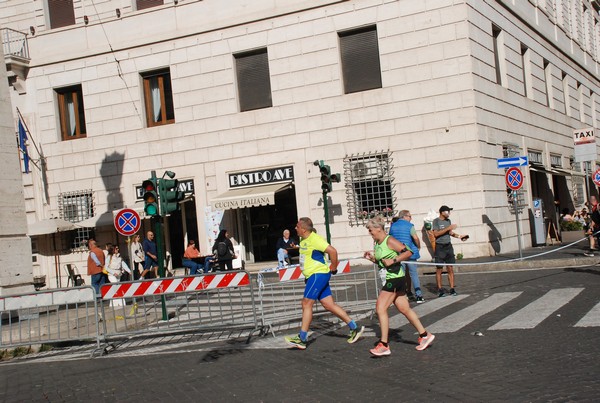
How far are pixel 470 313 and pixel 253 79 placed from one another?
13.5 m

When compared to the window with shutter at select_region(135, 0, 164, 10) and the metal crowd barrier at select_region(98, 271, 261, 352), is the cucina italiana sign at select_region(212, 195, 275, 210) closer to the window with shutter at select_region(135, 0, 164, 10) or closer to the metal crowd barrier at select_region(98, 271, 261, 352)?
the window with shutter at select_region(135, 0, 164, 10)

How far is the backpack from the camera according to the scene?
18953 mm

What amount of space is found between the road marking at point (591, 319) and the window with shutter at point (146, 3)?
17852mm

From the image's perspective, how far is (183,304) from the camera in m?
10.7

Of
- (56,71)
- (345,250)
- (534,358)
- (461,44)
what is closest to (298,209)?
(345,250)

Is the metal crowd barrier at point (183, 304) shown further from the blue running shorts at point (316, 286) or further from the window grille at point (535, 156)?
the window grille at point (535, 156)

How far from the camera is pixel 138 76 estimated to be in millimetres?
23578

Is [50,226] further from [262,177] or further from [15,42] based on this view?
[262,177]

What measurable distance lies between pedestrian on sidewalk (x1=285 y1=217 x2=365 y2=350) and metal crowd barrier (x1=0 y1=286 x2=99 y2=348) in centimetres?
332

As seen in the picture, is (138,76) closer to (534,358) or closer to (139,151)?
(139,151)

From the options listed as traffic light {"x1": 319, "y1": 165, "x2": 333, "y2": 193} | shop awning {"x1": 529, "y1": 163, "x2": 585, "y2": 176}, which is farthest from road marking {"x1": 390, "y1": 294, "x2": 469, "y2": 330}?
shop awning {"x1": 529, "y1": 163, "x2": 585, "y2": 176}

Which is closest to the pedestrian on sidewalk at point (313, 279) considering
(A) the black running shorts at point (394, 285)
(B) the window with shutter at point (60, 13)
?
(A) the black running shorts at point (394, 285)

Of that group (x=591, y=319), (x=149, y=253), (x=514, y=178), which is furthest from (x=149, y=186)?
(x=514, y=178)

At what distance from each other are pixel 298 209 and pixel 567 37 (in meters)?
17.2
